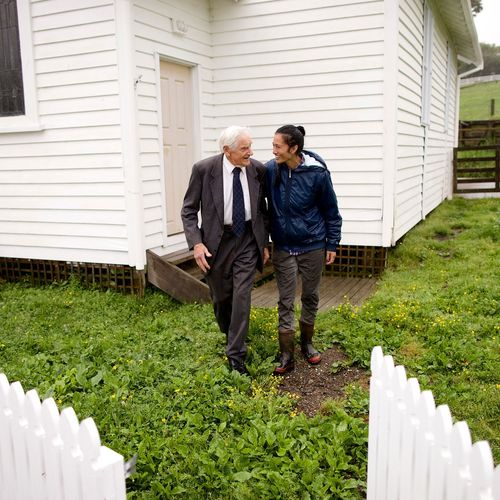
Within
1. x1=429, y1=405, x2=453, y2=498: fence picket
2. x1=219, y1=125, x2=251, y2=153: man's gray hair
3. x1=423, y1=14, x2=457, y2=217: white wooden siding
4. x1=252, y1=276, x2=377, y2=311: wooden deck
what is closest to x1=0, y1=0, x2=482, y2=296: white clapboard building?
x1=252, y1=276, x2=377, y2=311: wooden deck

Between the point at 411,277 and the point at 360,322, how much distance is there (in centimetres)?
202

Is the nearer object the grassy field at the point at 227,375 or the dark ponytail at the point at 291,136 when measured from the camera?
the grassy field at the point at 227,375

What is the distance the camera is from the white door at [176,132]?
7406 millimetres

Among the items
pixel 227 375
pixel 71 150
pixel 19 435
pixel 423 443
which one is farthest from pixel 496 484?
pixel 71 150

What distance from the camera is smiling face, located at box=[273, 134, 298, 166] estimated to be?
427 cm

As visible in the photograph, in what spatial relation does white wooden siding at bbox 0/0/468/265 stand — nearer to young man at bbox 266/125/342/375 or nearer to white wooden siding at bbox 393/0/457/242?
white wooden siding at bbox 393/0/457/242

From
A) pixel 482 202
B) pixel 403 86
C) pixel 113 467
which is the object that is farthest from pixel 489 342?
pixel 482 202

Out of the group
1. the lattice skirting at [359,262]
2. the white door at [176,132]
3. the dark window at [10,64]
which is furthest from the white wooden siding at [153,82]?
the lattice skirting at [359,262]

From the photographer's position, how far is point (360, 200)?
25.1ft

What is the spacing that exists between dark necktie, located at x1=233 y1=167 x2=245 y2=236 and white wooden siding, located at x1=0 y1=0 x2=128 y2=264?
2679 millimetres

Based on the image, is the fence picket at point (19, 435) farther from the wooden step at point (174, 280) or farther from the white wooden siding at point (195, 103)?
the white wooden siding at point (195, 103)

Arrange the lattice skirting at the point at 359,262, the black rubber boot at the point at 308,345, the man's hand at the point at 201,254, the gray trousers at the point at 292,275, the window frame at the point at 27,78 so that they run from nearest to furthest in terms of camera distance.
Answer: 1. the man's hand at the point at 201,254
2. the gray trousers at the point at 292,275
3. the black rubber boot at the point at 308,345
4. the window frame at the point at 27,78
5. the lattice skirting at the point at 359,262

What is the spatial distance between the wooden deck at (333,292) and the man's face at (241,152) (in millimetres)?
2432

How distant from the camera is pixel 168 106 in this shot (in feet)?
24.4
